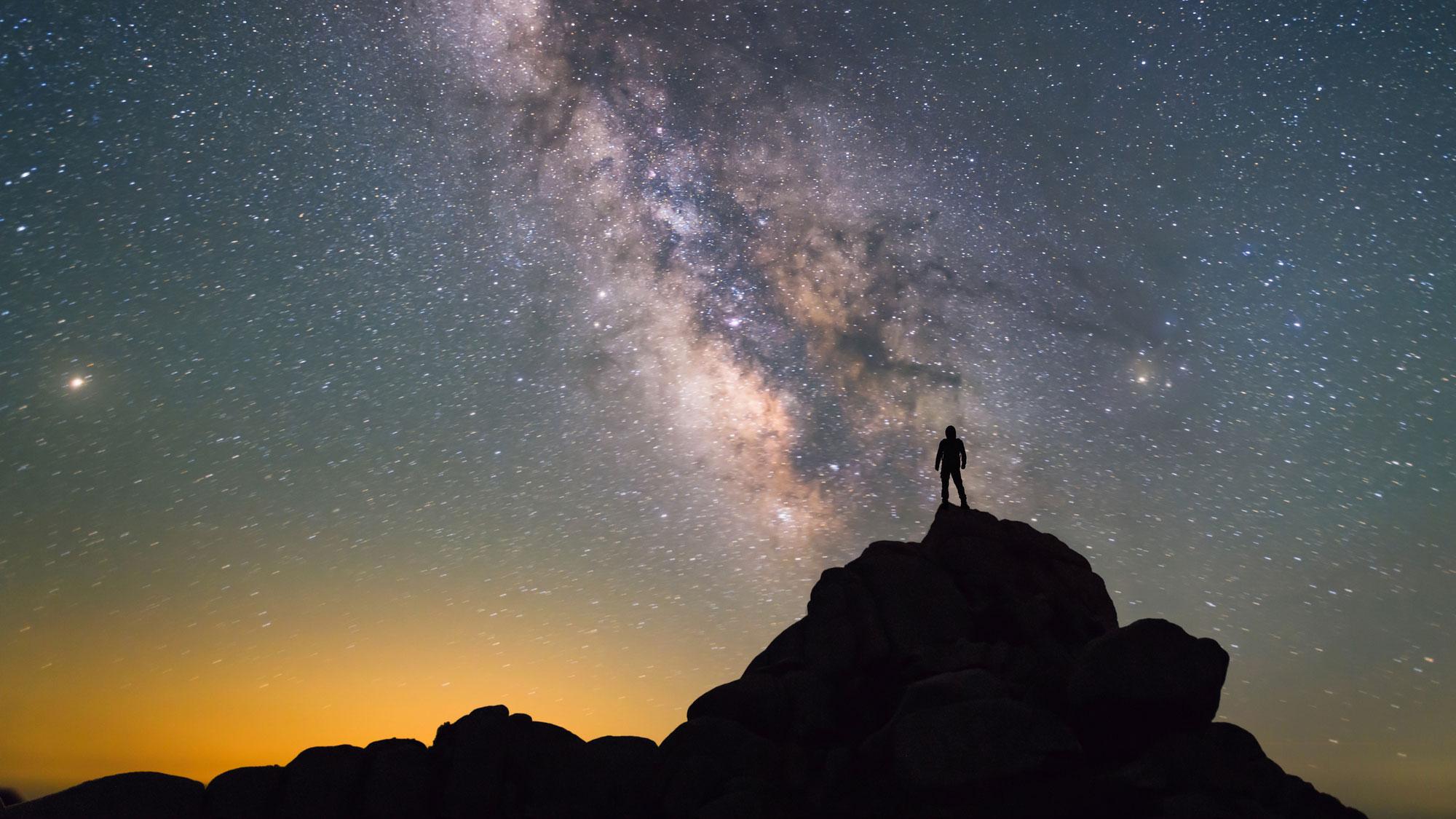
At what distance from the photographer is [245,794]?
2034cm

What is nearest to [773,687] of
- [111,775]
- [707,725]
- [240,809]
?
[707,725]

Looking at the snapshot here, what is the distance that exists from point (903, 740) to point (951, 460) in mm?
10323

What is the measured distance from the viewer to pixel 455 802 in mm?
19797

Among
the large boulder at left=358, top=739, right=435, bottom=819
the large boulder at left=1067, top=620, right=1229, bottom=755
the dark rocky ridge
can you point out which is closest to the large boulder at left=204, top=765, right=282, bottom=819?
the dark rocky ridge

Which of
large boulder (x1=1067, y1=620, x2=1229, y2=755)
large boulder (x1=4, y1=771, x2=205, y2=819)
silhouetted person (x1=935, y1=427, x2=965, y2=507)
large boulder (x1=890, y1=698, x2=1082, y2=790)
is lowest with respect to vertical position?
large boulder (x1=4, y1=771, x2=205, y2=819)

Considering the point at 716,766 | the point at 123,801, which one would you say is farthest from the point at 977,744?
the point at 123,801

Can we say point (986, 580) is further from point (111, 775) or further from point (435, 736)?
point (111, 775)

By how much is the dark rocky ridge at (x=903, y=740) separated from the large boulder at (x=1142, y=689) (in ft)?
0.13

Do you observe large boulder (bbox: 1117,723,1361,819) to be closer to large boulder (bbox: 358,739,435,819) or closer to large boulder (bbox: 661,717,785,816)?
large boulder (bbox: 661,717,785,816)

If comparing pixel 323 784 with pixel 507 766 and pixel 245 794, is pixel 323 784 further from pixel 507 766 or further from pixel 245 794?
pixel 507 766

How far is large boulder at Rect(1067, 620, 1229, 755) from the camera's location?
54.6 feet

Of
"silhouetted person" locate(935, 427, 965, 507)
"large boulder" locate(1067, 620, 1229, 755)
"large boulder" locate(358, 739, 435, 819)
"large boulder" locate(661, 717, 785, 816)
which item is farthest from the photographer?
"silhouetted person" locate(935, 427, 965, 507)

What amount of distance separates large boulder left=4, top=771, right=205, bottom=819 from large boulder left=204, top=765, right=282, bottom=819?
0.41m

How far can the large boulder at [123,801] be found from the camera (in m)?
19.2
